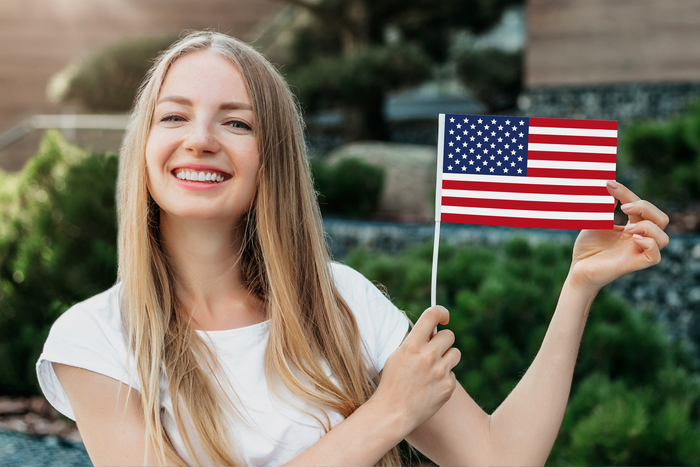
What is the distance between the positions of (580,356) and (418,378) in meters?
2.65

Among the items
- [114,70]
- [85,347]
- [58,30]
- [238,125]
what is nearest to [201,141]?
[238,125]

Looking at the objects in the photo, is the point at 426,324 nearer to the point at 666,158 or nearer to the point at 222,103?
the point at 222,103

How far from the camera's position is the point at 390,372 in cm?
148

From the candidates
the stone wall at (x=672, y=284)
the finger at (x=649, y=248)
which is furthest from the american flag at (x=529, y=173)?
the stone wall at (x=672, y=284)

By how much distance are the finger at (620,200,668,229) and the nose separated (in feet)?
2.95

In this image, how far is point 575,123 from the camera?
1.69 meters

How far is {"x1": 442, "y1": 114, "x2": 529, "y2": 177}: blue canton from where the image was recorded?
165 cm

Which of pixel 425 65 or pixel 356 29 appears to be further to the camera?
pixel 356 29

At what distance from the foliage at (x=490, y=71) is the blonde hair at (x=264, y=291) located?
1161cm

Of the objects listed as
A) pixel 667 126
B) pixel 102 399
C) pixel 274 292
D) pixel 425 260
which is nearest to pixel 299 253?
pixel 274 292

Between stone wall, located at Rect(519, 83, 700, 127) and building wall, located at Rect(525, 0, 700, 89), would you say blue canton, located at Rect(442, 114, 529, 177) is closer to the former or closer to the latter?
stone wall, located at Rect(519, 83, 700, 127)

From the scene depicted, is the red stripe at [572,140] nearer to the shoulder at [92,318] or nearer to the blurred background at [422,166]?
the shoulder at [92,318]

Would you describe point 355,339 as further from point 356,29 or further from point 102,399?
point 356,29

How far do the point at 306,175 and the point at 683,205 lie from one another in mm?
5609
